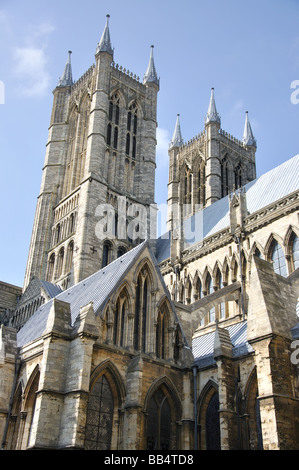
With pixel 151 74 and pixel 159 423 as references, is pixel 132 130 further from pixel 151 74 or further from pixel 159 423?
pixel 159 423

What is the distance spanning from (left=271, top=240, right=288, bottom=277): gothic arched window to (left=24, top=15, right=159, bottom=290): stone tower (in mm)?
15195

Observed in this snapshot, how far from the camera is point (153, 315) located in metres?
21.8

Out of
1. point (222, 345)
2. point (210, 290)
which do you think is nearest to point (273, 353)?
point (222, 345)

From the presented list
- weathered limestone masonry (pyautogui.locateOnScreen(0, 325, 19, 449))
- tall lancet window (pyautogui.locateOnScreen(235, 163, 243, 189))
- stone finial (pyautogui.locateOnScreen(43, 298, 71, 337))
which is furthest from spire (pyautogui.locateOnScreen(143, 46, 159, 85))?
stone finial (pyautogui.locateOnScreen(43, 298, 71, 337))

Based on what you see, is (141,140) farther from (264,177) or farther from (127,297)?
(127,297)

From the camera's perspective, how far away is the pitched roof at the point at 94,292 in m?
21.7

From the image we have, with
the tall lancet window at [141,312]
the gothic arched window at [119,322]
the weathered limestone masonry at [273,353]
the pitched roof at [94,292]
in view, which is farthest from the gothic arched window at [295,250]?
the gothic arched window at [119,322]

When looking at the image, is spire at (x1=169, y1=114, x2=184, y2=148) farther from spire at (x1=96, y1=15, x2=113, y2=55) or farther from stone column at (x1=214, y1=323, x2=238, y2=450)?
stone column at (x1=214, y1=323, x2=238, y2=450)

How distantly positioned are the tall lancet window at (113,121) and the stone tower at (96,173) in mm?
92

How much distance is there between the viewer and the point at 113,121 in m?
48.3

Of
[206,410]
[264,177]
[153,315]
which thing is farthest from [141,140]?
[206,410]

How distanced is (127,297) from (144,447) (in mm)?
5723

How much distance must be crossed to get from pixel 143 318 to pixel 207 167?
33391 millimetres

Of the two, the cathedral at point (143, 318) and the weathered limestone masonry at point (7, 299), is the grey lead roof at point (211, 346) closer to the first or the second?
the cathedral at point (143, 318)
